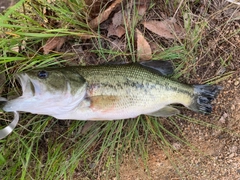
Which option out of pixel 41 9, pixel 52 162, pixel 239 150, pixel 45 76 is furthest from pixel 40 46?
pixel 239 150

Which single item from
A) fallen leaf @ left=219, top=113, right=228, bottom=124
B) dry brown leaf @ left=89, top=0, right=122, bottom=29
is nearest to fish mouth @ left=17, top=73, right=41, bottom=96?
dry brown leaf @ left=89, top=0, right=122, bottom=29

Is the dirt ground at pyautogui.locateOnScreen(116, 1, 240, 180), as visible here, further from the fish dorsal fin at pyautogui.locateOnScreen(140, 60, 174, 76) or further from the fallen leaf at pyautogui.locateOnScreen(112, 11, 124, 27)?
the fallen leaf at pyautogui.locateOnScreen(112, 11, 124, 27)

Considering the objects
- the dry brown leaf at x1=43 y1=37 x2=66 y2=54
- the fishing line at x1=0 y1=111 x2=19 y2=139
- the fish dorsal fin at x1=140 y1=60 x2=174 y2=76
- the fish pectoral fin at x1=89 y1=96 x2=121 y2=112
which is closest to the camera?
the fish pectoral fin at x1=89 y1=96 x2=121 y2=112

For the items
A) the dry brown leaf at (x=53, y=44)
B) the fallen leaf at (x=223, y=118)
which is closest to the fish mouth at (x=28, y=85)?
the dry brown leaf at (x=53, y=44)

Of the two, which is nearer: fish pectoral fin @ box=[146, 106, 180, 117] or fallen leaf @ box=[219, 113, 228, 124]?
fish pectoral fin @ box=[146, 106, 180, 117]

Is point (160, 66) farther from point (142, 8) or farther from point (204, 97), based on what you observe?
point (142, 8)

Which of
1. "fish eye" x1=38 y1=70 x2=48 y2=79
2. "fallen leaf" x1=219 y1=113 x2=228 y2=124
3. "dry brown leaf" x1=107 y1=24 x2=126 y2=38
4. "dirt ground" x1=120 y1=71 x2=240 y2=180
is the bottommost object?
"dirt ground" x1=120 y1=71 x2=240 y2=180

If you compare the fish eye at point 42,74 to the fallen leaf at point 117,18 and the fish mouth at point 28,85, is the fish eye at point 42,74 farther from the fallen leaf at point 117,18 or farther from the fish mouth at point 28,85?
the fallen leaf at point 117,18
